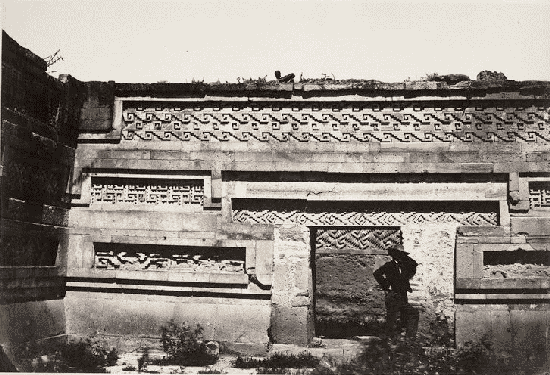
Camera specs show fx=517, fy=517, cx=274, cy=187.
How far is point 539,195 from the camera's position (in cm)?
650

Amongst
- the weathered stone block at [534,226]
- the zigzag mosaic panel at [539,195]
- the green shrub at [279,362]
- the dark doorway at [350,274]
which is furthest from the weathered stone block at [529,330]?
the dark doorway at [350,274]

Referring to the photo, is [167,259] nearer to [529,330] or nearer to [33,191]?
[33,191]

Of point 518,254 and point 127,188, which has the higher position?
point 127,188

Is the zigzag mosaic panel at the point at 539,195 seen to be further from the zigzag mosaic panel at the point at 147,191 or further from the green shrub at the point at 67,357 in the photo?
the green shrub at the point at 67,357

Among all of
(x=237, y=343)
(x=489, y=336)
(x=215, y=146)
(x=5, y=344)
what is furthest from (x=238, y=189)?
(x=489, y=336)

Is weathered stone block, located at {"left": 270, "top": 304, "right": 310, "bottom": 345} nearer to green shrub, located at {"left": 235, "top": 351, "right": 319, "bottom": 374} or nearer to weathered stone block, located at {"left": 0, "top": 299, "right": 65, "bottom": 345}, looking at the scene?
green shrub, located at {"left": 235, "top": 351, "right": 319, "bottom": 374}

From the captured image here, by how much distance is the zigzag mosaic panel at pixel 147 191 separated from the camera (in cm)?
685

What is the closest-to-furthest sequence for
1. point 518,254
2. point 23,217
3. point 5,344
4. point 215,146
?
point 5,344, point 23,217, point 518,254, point 215,146

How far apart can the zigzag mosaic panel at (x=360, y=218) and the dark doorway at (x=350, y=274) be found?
3852 millimetres

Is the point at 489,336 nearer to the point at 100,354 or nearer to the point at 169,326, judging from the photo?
the point at 169,326

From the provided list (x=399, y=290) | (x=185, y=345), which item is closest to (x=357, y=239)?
(x=399, y=290)

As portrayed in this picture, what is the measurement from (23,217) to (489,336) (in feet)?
18.6

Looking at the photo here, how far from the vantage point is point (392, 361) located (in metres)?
5.79

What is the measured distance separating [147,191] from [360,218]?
112 inches
